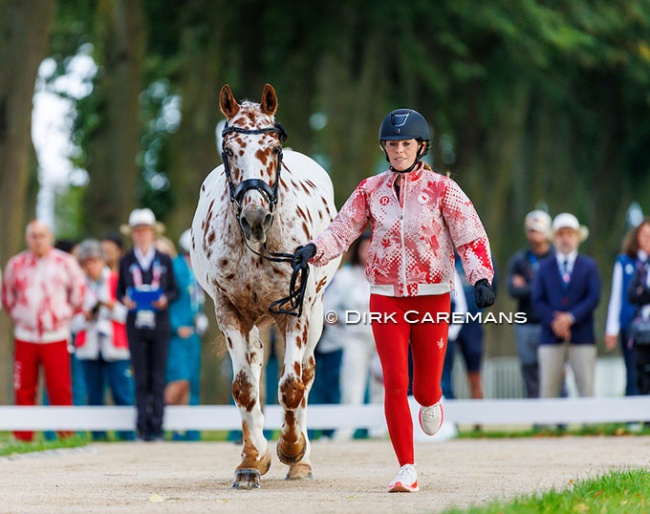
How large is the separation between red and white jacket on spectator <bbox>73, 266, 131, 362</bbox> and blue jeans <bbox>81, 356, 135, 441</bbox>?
0.12 metres

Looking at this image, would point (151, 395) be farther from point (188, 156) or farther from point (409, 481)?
point (188, 156)

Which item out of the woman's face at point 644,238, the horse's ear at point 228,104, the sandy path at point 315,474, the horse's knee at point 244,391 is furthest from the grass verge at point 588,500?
the woman's face at point 644,238

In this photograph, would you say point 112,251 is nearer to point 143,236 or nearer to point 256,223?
point 143,236

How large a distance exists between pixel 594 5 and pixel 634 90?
4.78 metres

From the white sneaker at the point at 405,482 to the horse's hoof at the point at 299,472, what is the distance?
4.66 ft

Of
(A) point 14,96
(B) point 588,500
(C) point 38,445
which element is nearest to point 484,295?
(B) point 588,500

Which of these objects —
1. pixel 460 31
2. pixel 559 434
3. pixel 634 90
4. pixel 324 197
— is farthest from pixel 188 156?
pixel 324 197

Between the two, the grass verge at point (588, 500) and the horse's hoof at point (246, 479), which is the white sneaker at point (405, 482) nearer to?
the grass verge at point (588, 500)

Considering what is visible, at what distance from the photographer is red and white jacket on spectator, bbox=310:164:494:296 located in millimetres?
9180

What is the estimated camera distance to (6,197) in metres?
19.2

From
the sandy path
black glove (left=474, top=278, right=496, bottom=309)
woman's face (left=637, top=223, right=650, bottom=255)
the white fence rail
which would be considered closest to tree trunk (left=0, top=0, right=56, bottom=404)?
the white fence rail

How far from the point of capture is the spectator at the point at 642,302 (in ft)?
51.3

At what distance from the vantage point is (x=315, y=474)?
10.9m

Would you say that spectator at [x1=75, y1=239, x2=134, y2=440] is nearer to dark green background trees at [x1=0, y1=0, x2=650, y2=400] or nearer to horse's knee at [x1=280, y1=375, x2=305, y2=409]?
dark green background trees at [x1=0, y1=0, x2=650, y2=400]
